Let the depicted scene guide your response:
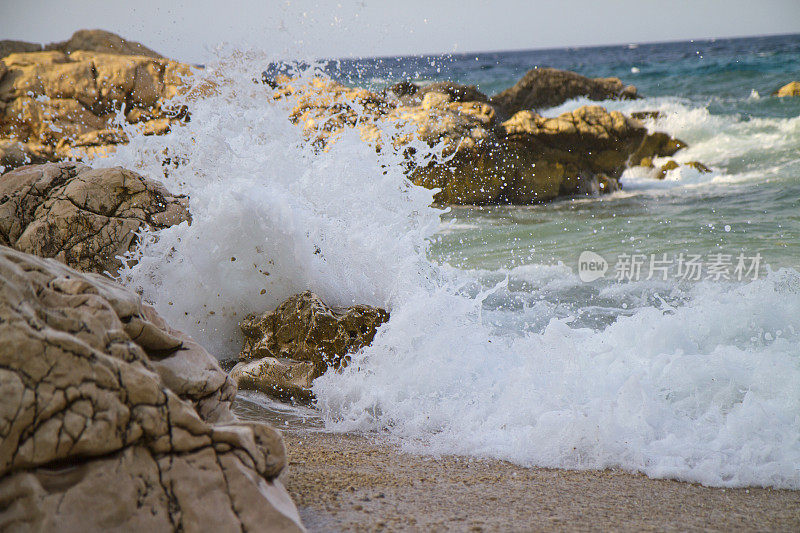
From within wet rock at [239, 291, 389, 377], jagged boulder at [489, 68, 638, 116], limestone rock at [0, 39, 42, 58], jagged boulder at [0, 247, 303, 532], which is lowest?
wet rock at [239, 291, 389, 377]

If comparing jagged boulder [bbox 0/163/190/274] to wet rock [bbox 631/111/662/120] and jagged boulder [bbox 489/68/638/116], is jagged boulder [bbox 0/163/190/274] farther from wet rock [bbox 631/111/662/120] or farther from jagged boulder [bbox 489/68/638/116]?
wet rock [bbox 631/111/662/120]

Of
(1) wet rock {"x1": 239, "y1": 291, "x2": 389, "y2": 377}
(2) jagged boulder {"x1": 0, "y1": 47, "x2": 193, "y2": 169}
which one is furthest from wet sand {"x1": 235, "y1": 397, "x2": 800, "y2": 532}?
(2) jagged boulder {"x1": 0, "y1": 47, "x2": 193, "y2": 169}

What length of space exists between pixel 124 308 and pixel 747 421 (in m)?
2.90

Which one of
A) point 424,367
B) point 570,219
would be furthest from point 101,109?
point 424,367

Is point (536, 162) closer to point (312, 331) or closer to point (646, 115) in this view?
point (646, 115)

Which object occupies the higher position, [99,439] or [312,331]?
[99,439]

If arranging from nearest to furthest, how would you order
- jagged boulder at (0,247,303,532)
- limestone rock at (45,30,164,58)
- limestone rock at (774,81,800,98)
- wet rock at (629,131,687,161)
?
1. jagged boulder at (0,247,303,532)
2. wet rock at (629,131,687,161)
3. limestone rock at (45,30,164,58)
4. limestone rock at (774,81,800,98)

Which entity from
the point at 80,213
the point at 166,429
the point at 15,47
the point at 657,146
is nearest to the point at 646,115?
the point at 657,146

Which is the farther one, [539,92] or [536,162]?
[539,92]

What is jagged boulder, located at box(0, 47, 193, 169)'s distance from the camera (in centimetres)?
1133

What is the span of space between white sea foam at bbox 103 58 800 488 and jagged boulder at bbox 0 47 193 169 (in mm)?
6873

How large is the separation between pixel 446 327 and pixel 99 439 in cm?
247

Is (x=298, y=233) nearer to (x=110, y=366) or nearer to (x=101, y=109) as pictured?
(x=110, y=366)

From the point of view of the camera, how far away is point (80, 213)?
3971mm
